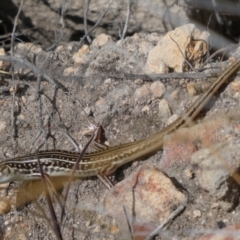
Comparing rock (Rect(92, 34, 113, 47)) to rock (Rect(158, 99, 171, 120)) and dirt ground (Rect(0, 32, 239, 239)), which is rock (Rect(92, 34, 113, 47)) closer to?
dirt ground (Rect(0, 32, 239, 239))

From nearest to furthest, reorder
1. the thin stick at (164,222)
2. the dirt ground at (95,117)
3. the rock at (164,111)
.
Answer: the thin stick at (164,222) < the dirt ground at (95,117) < the rock at (164,111)

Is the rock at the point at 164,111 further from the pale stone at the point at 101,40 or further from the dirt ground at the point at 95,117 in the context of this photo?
the pale stone at the point at 101,40

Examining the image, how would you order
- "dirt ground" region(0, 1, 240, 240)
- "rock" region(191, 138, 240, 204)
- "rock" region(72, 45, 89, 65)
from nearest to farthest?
"rock" region(191, 138, 240, 204)
"dirt ground" region(0, 1, 240, 240)
"rock" region(72, 45, 89, 65)

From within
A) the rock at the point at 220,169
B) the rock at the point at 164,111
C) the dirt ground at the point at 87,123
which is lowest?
the dirt ground at the point at 87,123

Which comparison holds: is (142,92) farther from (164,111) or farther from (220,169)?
(220,169)

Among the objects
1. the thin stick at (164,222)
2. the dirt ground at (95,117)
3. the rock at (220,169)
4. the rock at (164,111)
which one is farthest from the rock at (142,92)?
the thin stick at (164,222)

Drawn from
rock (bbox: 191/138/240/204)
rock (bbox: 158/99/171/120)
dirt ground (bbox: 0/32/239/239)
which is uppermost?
rock (bbox: 191/138/240/204)

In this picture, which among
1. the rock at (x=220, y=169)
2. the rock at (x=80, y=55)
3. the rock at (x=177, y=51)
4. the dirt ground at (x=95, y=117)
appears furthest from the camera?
the rock at (x=80, y=55)

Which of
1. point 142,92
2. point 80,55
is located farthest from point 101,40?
point 142,92

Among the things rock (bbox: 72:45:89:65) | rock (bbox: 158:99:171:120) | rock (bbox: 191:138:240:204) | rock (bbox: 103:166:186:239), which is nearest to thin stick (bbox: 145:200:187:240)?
rock (bbox: 103:166:186:239)

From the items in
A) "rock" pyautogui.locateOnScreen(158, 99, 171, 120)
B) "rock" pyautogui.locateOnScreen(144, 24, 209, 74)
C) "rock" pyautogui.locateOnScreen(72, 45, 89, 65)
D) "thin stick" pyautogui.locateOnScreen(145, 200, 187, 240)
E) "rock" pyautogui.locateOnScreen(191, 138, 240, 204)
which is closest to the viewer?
"rock" pyautogui.locateOnScreen(191, 138, 240, 204)

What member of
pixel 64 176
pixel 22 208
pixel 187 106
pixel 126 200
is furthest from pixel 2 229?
pixel 187 106
